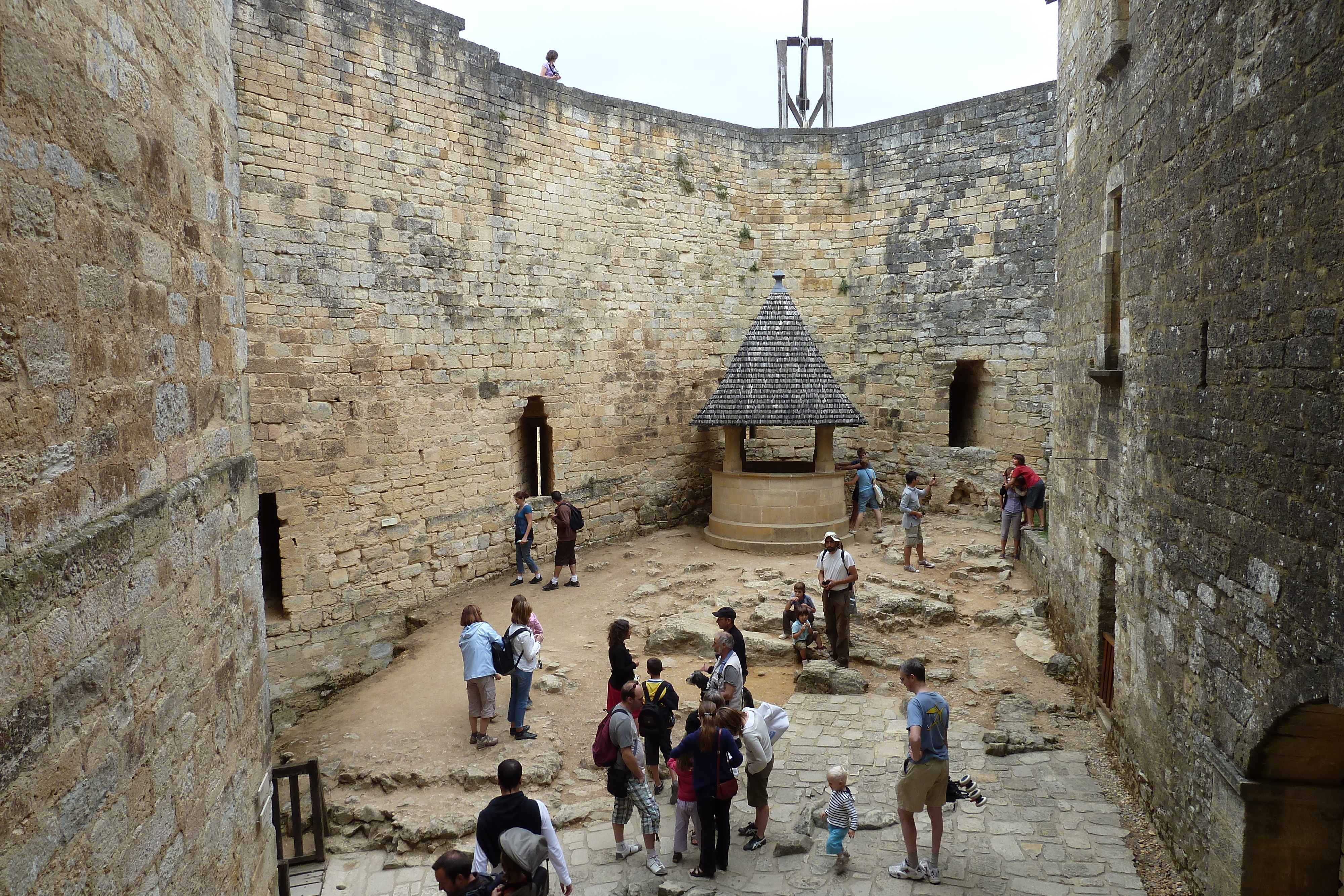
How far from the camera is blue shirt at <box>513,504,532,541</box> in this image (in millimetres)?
11666

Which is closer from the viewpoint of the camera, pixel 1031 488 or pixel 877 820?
pixel 877 820

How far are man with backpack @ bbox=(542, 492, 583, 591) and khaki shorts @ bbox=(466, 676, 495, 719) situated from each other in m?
4.00

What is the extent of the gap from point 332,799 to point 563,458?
22.7 feet

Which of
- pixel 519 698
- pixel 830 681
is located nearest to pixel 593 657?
pixel 519 698

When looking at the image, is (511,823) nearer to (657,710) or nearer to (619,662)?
(657,710)

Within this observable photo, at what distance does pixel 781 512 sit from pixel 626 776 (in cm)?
800

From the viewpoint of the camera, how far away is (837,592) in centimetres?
872

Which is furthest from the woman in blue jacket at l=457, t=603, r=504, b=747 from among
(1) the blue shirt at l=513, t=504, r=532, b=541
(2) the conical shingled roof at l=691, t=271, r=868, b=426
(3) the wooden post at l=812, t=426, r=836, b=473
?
(3) the wooden post at l=812, t=426, r=836, b=473

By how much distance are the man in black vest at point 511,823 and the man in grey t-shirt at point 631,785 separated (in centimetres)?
110

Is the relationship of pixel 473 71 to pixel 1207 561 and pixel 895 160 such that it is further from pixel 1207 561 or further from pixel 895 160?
pixel 1207 561

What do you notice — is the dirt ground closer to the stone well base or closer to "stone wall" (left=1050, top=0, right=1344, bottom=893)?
the stone well base

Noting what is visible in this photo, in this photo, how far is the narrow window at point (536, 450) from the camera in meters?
12.9

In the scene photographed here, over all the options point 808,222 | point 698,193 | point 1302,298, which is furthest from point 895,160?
point 1302,298

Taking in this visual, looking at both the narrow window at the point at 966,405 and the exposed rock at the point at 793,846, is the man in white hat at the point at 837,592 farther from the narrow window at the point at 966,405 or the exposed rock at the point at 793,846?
the narrow window at the point at 966,405
